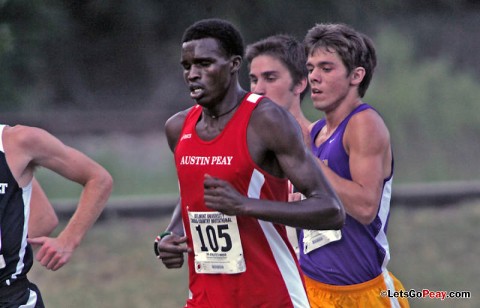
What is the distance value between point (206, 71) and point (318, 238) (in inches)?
51.7

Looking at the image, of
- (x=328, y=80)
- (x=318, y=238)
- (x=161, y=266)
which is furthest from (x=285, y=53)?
(x=161, y=266)

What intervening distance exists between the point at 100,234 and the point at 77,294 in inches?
113

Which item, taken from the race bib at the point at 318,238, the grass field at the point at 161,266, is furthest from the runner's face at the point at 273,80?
the grass field at the point at 161,266

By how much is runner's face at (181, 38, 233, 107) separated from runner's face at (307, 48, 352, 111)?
1063 mm

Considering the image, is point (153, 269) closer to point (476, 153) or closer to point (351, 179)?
point (351, 179)

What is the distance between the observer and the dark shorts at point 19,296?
4410 mm

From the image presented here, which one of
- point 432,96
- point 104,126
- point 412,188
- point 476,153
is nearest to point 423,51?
point 432,96

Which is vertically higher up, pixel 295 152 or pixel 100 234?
pixel 295 152

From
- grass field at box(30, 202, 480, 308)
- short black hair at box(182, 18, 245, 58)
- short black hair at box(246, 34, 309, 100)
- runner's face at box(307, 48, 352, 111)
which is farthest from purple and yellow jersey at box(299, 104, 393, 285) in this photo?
grass field at box(30, 202, 480, 308)

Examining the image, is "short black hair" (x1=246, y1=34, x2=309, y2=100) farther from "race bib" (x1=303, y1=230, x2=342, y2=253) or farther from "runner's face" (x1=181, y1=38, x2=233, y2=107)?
"runner's face" (x1=181, y1=38, x2=233, y2=107)

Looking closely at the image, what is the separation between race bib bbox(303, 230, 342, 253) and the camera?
4.91m

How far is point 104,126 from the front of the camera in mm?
15086

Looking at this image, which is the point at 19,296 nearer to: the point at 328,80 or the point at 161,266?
the point at 328,80

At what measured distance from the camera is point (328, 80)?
199 inches
